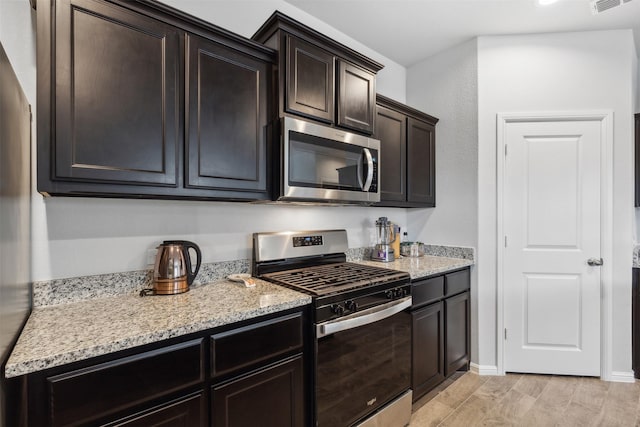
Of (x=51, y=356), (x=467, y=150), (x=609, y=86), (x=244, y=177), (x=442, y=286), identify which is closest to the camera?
(x=51, y=356)

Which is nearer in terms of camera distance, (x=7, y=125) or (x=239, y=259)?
(x=7, y=125)

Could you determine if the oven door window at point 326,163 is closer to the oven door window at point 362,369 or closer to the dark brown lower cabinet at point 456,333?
the oven door window at point 362,369

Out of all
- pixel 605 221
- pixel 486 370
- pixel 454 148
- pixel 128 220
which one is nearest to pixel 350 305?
pixel 128 220

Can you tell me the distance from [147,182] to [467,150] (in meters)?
2.51

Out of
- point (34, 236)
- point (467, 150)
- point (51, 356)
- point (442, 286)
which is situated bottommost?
point (442, 286)

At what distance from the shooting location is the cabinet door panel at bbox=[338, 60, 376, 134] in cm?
194

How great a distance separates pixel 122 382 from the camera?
97 centimetres

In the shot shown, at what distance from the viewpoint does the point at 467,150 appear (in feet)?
8.87

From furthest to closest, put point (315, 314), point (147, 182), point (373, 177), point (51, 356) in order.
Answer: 1. point (373, 177)
2. point (315, 314)
3. point (147, 182)
4. point (51, 356)

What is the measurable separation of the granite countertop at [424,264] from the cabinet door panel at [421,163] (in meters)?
0.51

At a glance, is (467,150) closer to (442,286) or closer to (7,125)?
(442,286)

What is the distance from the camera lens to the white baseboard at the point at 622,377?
7.87ft

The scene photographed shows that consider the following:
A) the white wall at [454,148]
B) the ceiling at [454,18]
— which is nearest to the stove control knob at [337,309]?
the white wall at [454,148]

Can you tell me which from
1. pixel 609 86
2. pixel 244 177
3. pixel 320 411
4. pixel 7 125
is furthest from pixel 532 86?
pixel 7 125
